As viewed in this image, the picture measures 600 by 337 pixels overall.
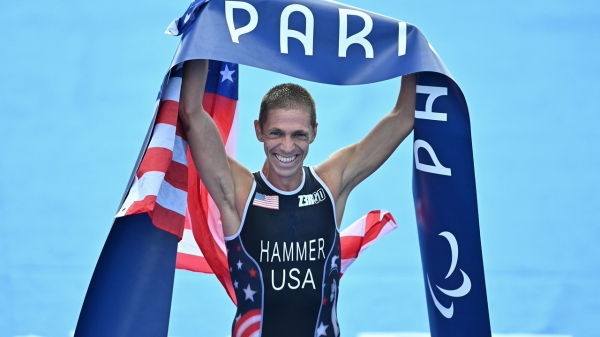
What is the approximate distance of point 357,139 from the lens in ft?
27.0

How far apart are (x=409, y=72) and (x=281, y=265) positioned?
0.98 metres

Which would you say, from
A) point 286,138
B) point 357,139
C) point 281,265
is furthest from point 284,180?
point 357,139

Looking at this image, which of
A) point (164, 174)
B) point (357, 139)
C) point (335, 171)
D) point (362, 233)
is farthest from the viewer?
point (357, 139)

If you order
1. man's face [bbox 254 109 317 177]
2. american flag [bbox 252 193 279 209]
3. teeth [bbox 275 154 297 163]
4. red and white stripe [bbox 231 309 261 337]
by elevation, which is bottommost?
red and white stripe [bbox 231 309 261 337]

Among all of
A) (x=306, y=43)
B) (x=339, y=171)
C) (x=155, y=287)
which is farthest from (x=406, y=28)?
(x=155, y=287)

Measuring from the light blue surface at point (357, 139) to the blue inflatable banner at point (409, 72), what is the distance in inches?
82.8

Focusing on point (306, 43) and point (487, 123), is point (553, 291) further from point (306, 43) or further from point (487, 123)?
point (306, 43)

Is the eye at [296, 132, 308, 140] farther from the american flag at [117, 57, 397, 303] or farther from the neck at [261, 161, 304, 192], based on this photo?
the american flag at [117, 57, 397, 303]

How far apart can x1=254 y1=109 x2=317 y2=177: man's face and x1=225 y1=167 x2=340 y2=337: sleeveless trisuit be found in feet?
0.54

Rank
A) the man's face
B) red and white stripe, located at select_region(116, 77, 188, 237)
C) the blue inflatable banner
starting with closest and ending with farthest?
red and white stripe, located at select_region(116, 77, 188, 237), the blue inflatable banner, the man's face

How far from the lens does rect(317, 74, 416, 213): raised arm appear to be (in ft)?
13.9

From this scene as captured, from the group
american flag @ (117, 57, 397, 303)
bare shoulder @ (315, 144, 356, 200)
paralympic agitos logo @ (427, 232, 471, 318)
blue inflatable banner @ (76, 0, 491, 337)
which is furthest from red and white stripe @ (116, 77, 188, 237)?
paralympic agitos logo @ (427, 232, 471, 318)

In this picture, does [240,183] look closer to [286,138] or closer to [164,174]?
[286,138]

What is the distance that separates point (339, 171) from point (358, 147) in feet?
0.49
